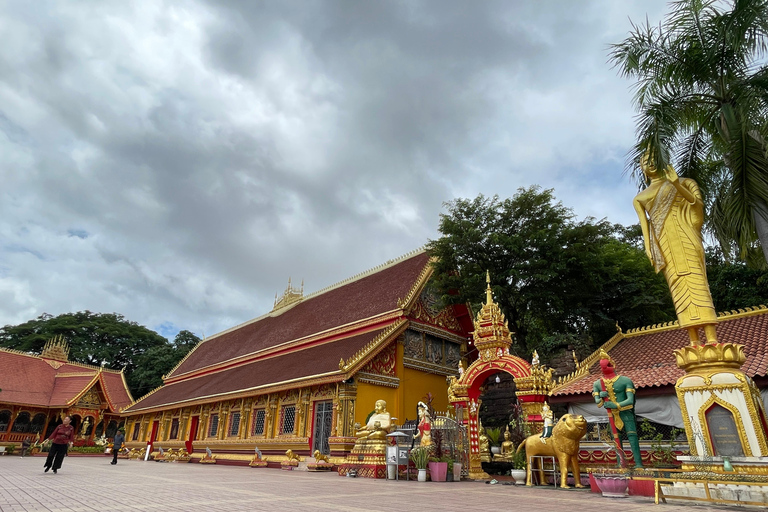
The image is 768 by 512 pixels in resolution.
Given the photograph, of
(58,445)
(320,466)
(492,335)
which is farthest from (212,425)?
(492,335)

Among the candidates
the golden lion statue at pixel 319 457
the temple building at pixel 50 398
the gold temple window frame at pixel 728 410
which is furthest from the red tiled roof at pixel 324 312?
the gold temple window frame at pixel 728 410

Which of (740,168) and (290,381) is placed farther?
(290,381)

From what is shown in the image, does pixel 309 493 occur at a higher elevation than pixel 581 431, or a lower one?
lower

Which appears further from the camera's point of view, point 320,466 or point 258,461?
point 258,461

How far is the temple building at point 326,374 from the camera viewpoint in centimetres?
1526

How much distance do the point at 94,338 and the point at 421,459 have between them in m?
51.4

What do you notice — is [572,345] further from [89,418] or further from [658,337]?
[89,418]

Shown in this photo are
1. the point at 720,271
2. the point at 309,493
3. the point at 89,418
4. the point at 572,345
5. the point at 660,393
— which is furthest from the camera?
the point at 89,418

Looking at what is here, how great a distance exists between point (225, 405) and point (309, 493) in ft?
48.6

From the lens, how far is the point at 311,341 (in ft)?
66.6

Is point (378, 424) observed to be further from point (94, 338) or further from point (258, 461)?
point (94, 338)

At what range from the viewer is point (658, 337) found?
12742 mm

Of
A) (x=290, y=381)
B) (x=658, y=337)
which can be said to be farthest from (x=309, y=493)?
(x=658, y=337)

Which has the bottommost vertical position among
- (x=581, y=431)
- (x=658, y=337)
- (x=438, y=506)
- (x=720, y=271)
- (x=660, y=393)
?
(x=438, y=506)
